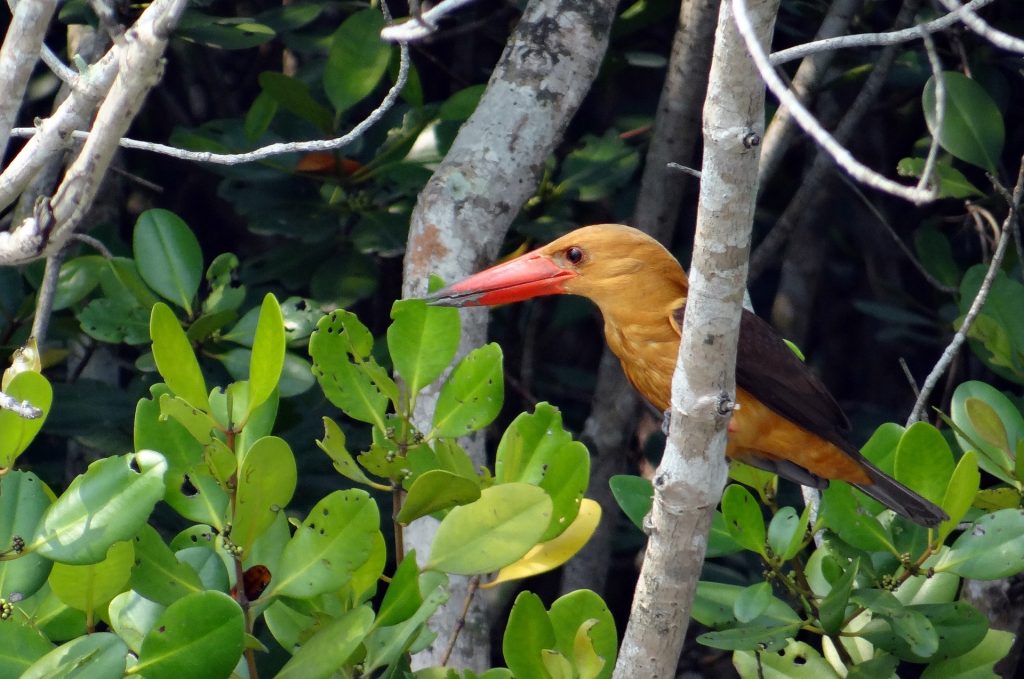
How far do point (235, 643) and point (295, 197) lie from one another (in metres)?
1.87

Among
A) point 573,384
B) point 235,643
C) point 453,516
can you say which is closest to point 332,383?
point 453,516

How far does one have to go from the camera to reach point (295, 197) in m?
3.40

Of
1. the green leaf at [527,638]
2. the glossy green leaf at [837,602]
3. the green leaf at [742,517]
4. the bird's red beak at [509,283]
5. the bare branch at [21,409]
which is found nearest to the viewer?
the bare branch at [21,409]

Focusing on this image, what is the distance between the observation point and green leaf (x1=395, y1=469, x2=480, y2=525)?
184 centimetres

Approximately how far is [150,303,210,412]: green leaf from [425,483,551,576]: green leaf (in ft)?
1.49

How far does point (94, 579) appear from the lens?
1846mm

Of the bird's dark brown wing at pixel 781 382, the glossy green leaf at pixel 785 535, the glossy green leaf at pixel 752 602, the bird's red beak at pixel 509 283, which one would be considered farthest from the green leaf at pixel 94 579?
the bird's dark brown wing at pixel 781 382

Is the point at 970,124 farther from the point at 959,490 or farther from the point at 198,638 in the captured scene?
the point at 198,638

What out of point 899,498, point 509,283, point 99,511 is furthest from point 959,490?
point 99,511

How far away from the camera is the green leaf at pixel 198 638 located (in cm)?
172

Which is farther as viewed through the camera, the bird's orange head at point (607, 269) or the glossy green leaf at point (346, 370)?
the bird's orange head at point (607, 269)

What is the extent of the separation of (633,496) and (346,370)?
695 mm

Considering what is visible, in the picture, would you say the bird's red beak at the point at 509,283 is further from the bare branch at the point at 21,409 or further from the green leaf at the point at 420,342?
the bare branch at the point at 21,409

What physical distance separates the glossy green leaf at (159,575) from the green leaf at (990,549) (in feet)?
4.49
